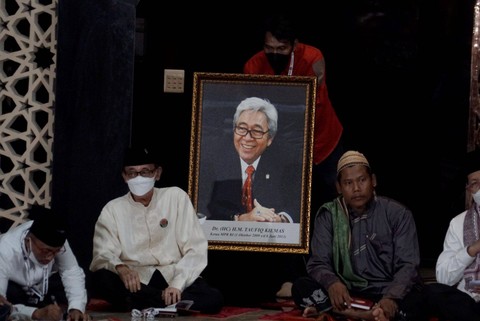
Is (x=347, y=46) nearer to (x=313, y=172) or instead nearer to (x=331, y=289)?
(x=313, y=172)

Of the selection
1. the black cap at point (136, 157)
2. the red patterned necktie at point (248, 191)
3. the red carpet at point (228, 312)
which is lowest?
the red carpet at point (228, 312)

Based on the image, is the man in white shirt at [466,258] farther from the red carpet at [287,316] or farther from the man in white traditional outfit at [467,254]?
the red carpet at [287,316]

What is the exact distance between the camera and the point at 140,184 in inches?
371

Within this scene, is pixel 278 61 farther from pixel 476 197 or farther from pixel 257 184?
pixel 476 197

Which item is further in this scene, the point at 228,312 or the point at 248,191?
the point at 248,191

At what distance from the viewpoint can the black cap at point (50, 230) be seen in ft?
27.3

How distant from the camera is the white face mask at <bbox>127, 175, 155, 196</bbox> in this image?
941 cm

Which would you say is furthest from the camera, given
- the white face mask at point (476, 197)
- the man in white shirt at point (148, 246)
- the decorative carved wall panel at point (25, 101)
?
the decorative carved wall panel at point (25, 101)

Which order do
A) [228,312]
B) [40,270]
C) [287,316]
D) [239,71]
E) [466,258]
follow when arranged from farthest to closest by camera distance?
[239,71], [228,312], [287,316], [466,258], [40,270]

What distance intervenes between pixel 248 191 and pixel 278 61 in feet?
3.17

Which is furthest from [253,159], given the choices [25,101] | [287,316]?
[25,101]

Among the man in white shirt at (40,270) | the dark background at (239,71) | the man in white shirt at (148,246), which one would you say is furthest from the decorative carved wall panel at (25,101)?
the man in white shirt at (40,270)

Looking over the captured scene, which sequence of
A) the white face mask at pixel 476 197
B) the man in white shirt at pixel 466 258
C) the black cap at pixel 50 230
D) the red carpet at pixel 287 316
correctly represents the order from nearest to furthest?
the black cap at pixel 50 230
the man in white shirt at pixel 466 258
the white face mask at pixel 476 197
the red carpet at pixel 287 316

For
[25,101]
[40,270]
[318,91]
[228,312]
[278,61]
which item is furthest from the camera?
[318,91]
